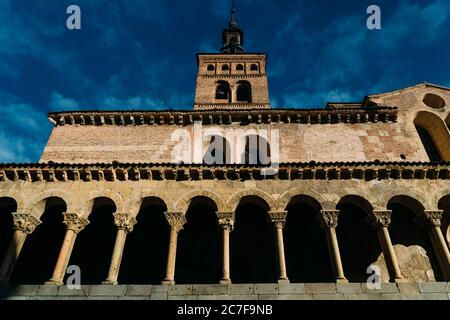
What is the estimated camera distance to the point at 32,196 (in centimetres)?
1185

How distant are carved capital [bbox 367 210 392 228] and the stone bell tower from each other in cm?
1438

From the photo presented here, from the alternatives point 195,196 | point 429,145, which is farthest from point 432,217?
point 195,196

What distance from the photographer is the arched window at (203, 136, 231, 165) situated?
51.4 feet

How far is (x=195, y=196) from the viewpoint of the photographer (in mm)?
11750

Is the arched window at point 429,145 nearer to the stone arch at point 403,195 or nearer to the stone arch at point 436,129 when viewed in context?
the stone arch at point 436,129

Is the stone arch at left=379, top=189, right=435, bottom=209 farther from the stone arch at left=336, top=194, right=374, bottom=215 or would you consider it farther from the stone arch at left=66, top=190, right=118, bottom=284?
the stone arch at left=66, top=190, right=118, bottom=284

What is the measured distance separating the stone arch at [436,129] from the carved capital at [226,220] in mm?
11008

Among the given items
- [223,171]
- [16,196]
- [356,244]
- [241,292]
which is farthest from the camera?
[356,244]

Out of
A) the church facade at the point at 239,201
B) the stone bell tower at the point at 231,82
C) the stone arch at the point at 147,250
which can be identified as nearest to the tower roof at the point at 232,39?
the stone bell tower at the point at 231,82

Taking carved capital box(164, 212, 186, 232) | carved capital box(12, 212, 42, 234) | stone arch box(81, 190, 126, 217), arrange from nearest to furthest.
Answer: carved capital box(164, 212, 186, 232), carved capital box(12, 212, 42, 234), stone arch box(81, 190, 126, 217)

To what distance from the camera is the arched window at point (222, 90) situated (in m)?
27.2

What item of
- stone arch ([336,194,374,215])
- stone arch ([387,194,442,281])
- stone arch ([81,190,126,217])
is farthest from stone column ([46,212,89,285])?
stone arch ([387,194,442,281])

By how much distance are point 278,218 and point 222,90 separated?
726 inches
